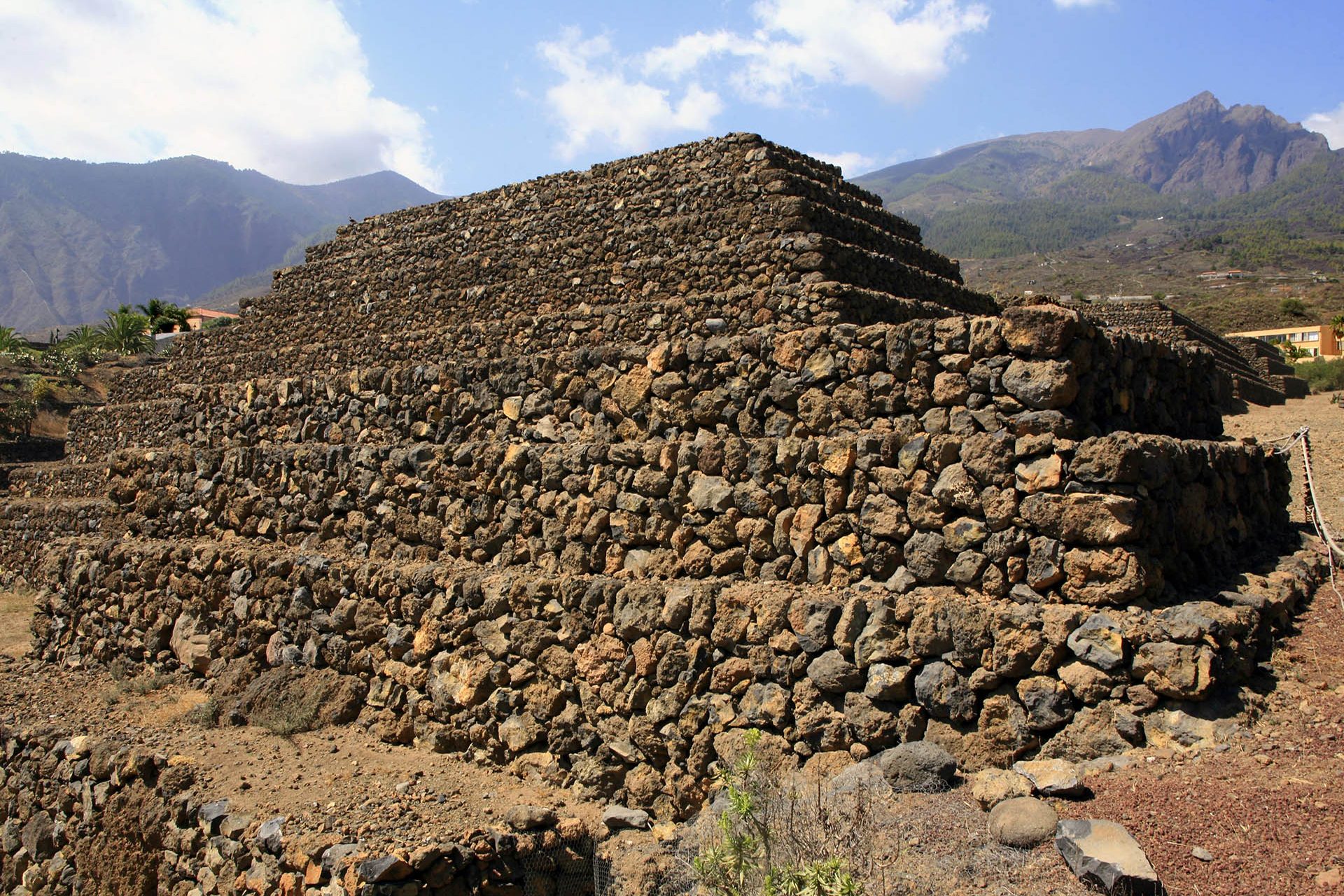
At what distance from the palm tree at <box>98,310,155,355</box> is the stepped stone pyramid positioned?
95.0 feet

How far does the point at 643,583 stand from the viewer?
5219mm

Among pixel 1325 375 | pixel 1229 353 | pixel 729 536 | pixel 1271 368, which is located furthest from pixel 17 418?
pixel 1325 375

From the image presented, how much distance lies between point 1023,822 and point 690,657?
6.75ft

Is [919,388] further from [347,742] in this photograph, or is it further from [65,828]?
[65,828]

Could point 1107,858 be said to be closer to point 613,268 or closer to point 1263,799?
point 1263,799

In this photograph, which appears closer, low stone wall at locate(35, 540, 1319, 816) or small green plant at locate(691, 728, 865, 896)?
small green plant at locate(691, 728, 865, 896)

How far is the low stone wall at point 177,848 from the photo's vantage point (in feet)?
14.8

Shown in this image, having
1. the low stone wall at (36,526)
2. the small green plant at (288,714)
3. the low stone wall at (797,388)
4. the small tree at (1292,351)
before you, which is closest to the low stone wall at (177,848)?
the small green plant at (288,714)

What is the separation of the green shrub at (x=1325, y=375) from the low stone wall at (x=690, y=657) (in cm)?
2470

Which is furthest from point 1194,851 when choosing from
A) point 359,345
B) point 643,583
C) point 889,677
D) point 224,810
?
point 359,345

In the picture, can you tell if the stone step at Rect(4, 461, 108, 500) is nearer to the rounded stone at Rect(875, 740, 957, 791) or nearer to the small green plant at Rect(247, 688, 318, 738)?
the small green plant at Rect(247, 688, 318, 738)

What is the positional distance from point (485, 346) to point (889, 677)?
847 centimetres

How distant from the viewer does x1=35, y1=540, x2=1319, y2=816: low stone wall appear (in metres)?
3.71

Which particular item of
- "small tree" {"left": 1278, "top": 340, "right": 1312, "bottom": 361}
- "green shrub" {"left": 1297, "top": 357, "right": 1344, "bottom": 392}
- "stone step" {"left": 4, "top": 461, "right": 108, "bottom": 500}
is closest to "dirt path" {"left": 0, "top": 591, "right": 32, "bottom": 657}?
"stone step" {"left": 4, "top": 461, "right": 108, "bottom": 500}
